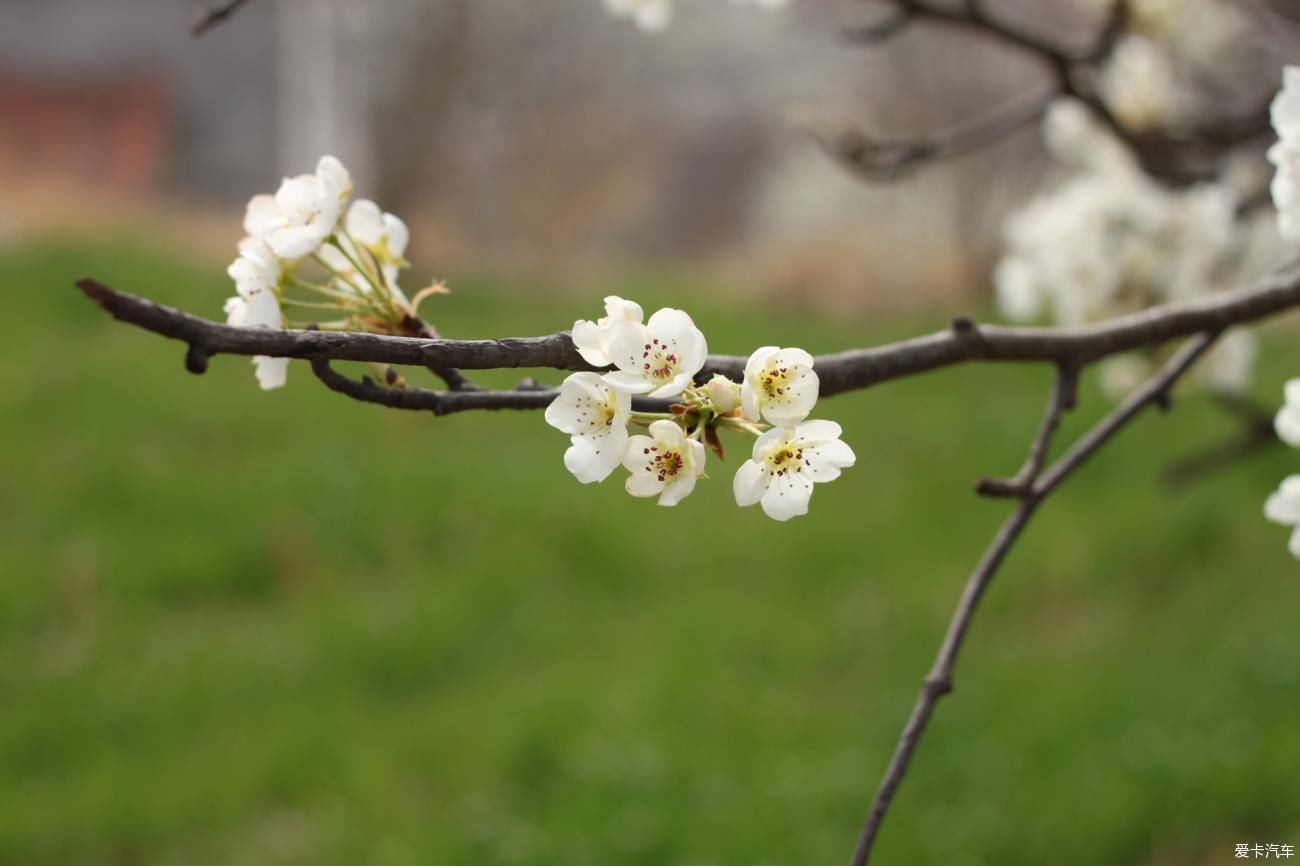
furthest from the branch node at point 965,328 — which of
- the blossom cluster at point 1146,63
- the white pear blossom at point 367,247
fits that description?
the blossom cluster at point 1146,63

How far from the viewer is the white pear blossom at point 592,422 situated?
79 centimetres

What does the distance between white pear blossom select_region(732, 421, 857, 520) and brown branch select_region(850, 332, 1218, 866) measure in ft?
0.86

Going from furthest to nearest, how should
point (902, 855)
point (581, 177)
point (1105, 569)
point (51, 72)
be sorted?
point (581, 177)
point (51, 72)
point (1105, 569)
point (902, 855)

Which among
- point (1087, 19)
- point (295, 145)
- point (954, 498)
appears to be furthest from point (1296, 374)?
point (295, 145)

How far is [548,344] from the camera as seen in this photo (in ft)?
2.51

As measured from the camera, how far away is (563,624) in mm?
4145

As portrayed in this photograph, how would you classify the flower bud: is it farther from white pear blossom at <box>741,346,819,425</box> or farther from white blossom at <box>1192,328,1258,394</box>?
white blossom at <box>1192,328,1258,394</box>

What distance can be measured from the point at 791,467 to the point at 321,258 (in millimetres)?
429

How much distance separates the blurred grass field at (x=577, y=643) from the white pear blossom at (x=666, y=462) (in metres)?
2.28

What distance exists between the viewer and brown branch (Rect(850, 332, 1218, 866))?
99 cm

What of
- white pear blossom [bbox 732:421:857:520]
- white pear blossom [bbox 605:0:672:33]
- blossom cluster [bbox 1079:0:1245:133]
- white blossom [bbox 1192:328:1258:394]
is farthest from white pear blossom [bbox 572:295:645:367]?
blossom cluster [bbox 1079:0:1245:133]

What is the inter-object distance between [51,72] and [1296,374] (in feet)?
33.3

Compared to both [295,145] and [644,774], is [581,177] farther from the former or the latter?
[644,774]

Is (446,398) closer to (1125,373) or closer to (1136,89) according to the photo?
(1125,373)
